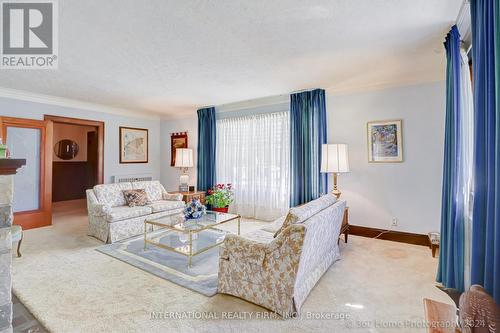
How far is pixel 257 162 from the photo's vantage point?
17.1 feet

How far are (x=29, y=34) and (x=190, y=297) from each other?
3079 mm

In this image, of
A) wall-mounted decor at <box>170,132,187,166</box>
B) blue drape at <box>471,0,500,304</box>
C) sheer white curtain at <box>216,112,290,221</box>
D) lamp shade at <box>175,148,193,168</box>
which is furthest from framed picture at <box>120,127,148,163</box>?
blue drape at <box>471,0,500,304</box>

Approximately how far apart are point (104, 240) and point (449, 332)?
4.12 meters

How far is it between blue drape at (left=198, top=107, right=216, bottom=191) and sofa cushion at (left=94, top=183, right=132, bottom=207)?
5.70 feet

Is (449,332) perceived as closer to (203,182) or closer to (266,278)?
(266,278)

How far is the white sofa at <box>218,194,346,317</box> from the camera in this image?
1946 millimetres

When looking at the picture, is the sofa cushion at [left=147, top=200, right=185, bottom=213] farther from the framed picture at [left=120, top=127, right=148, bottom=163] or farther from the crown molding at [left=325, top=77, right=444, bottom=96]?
the crown molding at [left=325, top=77, right=444, bottom=96]

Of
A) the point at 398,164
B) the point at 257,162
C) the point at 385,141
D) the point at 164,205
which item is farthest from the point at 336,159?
the point at 164,205

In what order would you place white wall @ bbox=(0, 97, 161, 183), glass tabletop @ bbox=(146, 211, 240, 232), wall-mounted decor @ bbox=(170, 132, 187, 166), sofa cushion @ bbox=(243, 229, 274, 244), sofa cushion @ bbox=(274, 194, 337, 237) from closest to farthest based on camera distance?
sofa cushion @ bbox=(274, 194, 337, 237) < sofa cushion @ bbox=(243, 229, 274, 244) < glass tabletop @ bbox=(146, 211, 240, 232) < white wall @ bbox=(0, 97, 161, 183) < wall-mounted decor @ bbox=(170, 132, 187, 166)

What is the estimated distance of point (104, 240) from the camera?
3773 mm

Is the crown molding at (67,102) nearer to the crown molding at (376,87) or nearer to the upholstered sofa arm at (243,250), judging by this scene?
the crown molding at (376,87)

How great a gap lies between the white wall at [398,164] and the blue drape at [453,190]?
136 cm

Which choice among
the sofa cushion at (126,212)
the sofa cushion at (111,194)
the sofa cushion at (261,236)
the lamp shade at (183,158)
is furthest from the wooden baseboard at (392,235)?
the sofa cushion at (111,194)

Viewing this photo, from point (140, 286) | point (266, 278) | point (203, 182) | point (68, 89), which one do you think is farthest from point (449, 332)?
point (68, 89)
